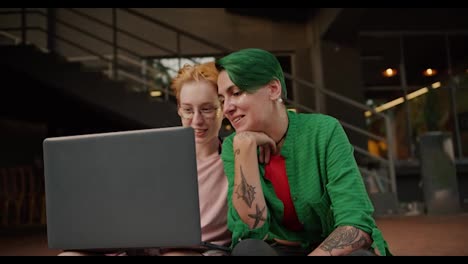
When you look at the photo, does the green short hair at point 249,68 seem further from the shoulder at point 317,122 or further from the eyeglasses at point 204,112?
the eyeglasses at point 204,112

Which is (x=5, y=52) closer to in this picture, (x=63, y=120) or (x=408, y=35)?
(x=63, y=120)

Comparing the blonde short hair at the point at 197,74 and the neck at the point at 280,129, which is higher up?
the blonde short hair at the point at 197,74

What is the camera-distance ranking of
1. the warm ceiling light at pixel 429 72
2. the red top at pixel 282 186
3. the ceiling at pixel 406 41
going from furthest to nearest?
the warm ceiling light at pixel 429 72 → the ceiling at pixel 406 41 → the red top at pixel 282 186

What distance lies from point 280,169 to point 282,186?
48 mm

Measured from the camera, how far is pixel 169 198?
44.4 inches

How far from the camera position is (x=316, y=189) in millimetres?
1332

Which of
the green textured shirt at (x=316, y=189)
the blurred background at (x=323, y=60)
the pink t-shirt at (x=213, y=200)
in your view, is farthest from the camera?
the blurred background at (x=323, y=60)

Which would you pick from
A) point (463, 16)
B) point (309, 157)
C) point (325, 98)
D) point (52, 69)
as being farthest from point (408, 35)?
point (309, 157)

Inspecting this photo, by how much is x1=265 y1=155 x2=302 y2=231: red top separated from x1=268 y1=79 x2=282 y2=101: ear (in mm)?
166

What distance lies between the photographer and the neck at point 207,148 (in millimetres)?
1641

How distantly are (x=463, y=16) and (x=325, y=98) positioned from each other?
2767 millimetres

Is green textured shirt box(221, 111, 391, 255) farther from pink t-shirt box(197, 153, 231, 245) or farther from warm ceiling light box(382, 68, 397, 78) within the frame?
warm ceiling light box(382, 68, 397, 78)

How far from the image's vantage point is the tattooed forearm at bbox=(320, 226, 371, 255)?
1.19 m

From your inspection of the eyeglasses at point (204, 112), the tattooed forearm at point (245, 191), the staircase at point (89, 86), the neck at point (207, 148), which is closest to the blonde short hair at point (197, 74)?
the eyeglasses at point (204, 112)
